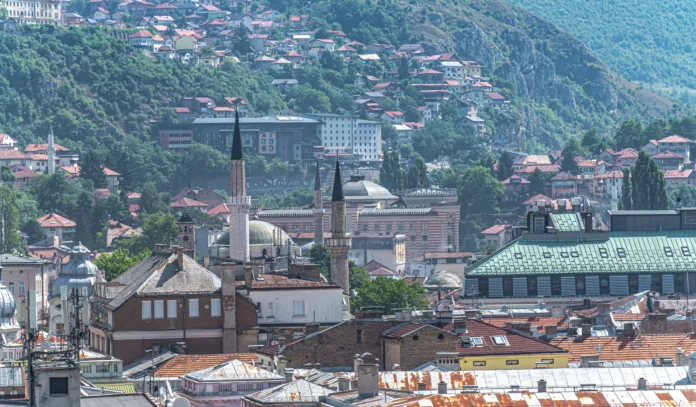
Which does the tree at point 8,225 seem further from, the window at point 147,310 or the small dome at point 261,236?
the window at point 147,310

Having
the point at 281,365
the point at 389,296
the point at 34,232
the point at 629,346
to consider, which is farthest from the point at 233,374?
the point at 34,232

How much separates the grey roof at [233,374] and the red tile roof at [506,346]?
871 cm

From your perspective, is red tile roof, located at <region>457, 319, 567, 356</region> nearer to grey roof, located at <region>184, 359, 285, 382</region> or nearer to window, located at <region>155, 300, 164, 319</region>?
grey roof, located at <region>184, 359, 285, 382</region>

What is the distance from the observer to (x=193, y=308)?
78062mm

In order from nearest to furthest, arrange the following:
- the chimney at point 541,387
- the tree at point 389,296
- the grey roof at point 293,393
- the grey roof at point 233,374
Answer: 1. the chimney at point 541,387
2. the grey roof at point 293,393
3. the grey roof at point 233,374
4. the tree at point 389,296

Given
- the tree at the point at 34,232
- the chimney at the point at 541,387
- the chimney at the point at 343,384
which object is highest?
the tree at the point at 34,232

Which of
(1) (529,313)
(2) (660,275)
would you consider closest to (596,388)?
(1) (529,313)

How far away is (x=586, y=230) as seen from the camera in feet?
349

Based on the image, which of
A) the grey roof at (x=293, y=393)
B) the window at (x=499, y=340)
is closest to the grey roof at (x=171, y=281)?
the window at (x=499, y=340)

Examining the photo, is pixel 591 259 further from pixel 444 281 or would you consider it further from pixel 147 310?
pixel 444 281

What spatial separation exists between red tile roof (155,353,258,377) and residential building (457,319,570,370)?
18.4 feet

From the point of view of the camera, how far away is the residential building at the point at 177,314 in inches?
3029

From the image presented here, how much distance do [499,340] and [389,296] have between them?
39.9 meters

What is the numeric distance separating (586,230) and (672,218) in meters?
3.69
